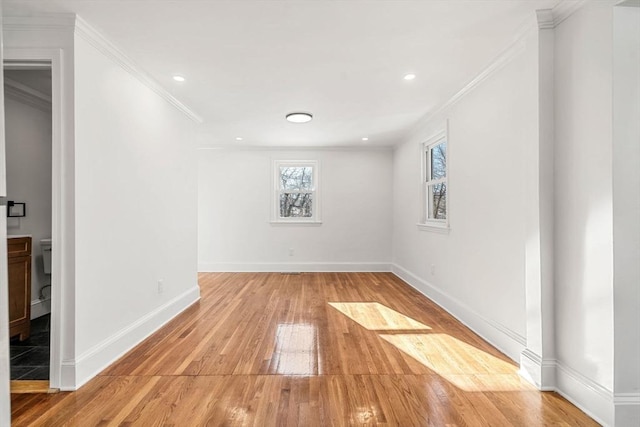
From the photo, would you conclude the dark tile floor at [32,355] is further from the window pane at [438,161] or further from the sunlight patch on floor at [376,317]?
the window pane at [438,161]

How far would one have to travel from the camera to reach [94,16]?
2.22m

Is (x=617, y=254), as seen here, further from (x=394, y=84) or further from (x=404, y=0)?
(x=394, y=84)

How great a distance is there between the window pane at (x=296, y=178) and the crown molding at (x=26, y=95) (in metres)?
3.74

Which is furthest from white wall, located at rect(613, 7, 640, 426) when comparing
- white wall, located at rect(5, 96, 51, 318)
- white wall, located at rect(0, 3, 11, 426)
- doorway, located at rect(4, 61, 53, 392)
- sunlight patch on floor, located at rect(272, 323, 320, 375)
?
white wall, located at rect(5, 96, 51, 318)

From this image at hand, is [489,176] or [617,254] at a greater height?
[489,176]

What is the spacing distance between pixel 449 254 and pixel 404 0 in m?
2.75

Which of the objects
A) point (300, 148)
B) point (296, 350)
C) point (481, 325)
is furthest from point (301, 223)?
point (481, 325)

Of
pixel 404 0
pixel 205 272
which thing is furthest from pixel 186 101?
pixel 205 272

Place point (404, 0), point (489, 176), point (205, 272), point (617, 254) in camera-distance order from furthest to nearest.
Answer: point (205, 272), point (489, 176), point (404, 0), point (617, 254)

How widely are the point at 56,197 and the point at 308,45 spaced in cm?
206

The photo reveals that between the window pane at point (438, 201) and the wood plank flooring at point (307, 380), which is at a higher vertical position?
the window pane at point (438, 201)

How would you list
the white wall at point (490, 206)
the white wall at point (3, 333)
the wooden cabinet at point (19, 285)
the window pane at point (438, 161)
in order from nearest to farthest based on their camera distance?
1. the white wall at point (3, 333)
2. the white wall at point (490, 206)
3. the wooden cabinet at point (19, 285)
4. the window pane at point (438, 161)

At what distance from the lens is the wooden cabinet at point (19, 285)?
2.95 metres

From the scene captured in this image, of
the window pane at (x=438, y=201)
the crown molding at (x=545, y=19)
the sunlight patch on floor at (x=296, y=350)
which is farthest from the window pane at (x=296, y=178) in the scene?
the crown molding at (x=545, y=19)
